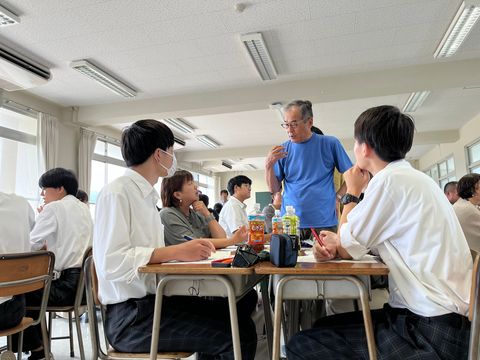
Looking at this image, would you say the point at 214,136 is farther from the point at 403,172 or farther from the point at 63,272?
the point at 403,172

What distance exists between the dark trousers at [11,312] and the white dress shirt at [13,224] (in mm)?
264

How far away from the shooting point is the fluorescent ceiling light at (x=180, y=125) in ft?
22.5

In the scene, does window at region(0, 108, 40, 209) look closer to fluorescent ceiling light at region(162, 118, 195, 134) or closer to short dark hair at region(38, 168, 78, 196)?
fluorescent ceiling light at region(162, 118, 195, 134)

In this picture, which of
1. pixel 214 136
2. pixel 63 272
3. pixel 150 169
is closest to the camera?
pixel 150 169

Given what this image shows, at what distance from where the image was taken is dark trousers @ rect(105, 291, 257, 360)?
1236 millimetres

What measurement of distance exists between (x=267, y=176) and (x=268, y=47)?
2255mm

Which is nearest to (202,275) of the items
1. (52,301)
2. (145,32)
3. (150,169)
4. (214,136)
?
(150,169)

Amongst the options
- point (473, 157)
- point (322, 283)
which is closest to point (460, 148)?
point (473, 157)

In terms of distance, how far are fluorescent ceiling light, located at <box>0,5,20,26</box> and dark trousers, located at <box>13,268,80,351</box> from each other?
7.81ft

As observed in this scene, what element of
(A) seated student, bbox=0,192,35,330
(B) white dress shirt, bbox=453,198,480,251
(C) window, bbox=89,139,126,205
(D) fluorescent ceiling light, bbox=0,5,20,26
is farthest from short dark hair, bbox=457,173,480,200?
(C) window, bbox=89,139,126,205

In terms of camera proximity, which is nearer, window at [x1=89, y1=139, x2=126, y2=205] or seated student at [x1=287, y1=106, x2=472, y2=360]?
seated student at [x1=287, y1=106, x2=472, y2=360]

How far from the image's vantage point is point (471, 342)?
3.03ft

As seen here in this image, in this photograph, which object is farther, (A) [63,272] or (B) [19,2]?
(B) [19,2]

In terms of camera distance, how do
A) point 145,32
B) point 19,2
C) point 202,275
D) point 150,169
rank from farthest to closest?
point 145,32 → point 19,2 → point 150,169 → point 202,275
